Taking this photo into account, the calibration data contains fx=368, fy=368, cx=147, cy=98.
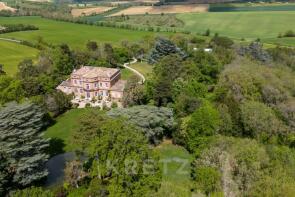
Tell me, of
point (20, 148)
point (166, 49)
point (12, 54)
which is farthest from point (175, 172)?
point (12, 54)

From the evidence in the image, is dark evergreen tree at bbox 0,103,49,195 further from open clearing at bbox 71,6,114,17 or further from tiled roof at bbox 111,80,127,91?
open clearing at bbox 71,6,114,17

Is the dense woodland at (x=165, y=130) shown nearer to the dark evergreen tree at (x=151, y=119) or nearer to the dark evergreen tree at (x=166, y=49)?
the dark evergreen tree at (x=151, y=119)

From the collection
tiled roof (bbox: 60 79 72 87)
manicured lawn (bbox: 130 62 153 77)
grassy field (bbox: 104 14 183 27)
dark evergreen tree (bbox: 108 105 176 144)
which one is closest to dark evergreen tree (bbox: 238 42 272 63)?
manicured lawn (bbox: 130 62 153 77)

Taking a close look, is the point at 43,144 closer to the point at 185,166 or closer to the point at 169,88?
the point at 185,166

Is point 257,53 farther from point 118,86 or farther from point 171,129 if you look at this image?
point 171,129

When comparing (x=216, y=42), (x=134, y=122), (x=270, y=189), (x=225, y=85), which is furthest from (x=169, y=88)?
(x=216, y=42)

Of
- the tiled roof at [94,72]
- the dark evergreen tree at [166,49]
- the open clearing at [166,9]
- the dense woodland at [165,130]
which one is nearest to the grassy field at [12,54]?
the dense woodland at [165,130]
